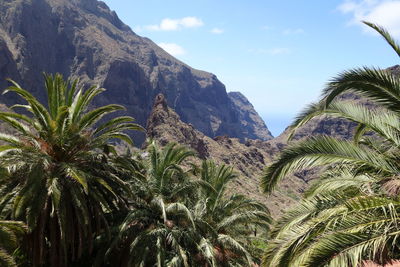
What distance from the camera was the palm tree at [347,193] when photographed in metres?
6.36

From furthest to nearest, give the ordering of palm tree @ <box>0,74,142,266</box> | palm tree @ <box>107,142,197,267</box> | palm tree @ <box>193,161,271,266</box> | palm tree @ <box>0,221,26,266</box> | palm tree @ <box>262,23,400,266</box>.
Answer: palm tree @ <box>193,161,271,266</box> < palm tree @ <box>107,142,197,267</box> < palm tree @ <box>0,74,142,266</box> < palm tree @ <box>0,221,26,266</box> < palm tree @ <box>262,23,400,266</box>

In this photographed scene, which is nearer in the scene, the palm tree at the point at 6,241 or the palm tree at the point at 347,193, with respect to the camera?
the palm tree at the point at 347,193

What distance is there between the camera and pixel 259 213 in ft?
57.5

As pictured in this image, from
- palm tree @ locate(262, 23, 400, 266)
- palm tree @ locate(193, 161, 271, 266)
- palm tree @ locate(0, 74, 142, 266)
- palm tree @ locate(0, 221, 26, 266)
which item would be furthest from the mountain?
palm tree @ locate(262, 23, 400, 266)

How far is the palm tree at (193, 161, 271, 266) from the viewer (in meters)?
15.5

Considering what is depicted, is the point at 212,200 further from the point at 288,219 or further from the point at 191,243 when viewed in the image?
the point at 288,219

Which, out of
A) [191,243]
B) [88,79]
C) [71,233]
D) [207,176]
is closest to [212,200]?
[207,176]

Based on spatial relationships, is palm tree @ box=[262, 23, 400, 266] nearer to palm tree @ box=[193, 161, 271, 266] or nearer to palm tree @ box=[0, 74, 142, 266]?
palm tree @ box=[0, 74, 142, 266]

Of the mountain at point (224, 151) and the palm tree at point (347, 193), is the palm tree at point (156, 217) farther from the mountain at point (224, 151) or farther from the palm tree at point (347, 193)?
the mountain at point (224, 151)

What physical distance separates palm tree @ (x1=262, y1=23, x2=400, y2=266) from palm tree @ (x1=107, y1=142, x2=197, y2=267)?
673 cm

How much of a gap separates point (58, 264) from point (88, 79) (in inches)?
7277

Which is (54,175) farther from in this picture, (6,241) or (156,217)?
(156,217)

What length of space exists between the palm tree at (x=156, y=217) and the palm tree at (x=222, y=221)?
0.82 meters

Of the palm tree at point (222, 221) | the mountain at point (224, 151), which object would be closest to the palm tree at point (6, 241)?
the palm tree at point (222, 221)
